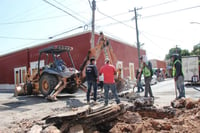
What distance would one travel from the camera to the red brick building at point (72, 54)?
17.0 meters

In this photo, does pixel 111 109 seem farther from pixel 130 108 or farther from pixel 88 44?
pixel 88 44

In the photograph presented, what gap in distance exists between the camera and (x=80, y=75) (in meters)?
9.42

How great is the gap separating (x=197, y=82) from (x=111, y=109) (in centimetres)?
1311

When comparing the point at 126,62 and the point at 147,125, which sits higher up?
the point at 126,62

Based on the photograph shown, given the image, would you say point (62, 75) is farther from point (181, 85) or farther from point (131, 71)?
point (131, 71)

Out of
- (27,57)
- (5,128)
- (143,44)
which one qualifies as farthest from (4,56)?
(5,128)

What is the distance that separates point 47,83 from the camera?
922cm

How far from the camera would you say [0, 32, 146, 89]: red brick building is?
17016 mm

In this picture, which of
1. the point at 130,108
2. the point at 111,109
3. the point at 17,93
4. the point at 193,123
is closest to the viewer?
the point at 193,123

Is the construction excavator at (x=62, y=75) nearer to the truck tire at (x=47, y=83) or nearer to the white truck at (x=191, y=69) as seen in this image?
the truck tire at (x=47, y=83)

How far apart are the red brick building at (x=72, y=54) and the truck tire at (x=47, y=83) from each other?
24.3 ft

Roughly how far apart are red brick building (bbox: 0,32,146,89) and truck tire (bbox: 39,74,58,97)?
7.40 meters

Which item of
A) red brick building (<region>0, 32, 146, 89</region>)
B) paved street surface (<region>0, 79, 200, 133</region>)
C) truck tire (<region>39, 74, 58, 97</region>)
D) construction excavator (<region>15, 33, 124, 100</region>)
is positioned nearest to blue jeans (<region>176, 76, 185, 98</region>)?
paved street surface (<region>0, 79, 200, 133</region>)

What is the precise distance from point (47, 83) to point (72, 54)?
337 inches
